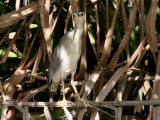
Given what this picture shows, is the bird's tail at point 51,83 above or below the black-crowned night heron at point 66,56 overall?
below

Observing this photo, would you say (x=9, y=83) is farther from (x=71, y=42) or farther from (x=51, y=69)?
(x=71, y=42)

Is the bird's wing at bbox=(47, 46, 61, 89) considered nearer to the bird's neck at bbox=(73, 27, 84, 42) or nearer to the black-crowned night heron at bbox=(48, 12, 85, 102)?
the black-crowned night heron at bbox=(48, 12, 85, 102)

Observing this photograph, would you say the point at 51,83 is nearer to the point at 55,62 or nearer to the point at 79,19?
the point at 55,62

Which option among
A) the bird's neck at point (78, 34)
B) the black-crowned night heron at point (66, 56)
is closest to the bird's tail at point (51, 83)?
the black-crowned night heron at point (66, 56)

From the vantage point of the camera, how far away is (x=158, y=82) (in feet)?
6.47

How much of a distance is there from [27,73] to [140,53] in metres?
0.80

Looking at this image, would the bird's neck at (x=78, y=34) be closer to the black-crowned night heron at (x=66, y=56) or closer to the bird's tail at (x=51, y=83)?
the black-crowned night heron at (x=66, y=56)

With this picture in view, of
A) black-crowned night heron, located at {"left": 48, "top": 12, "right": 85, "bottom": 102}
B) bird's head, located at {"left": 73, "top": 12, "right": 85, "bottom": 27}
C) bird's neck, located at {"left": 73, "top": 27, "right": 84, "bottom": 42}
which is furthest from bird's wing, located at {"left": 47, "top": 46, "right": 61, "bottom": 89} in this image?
bird's head, located at {"left": 73, "top": 12, "right": 85, "bottom": 27}

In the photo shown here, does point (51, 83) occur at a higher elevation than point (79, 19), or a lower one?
lower

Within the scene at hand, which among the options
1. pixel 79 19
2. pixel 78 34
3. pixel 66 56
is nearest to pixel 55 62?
pixel 66 56

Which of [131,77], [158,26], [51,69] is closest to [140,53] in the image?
[131,77]

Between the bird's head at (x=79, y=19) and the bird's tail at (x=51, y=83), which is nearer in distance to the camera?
the bird's head at (x=79, y=19)

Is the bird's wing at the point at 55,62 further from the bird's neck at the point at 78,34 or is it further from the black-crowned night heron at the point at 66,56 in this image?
the bird's neck at the point at 78,34

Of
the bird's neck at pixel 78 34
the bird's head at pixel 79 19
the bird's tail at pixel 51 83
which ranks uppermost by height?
the bird's head at pixel 79 19
